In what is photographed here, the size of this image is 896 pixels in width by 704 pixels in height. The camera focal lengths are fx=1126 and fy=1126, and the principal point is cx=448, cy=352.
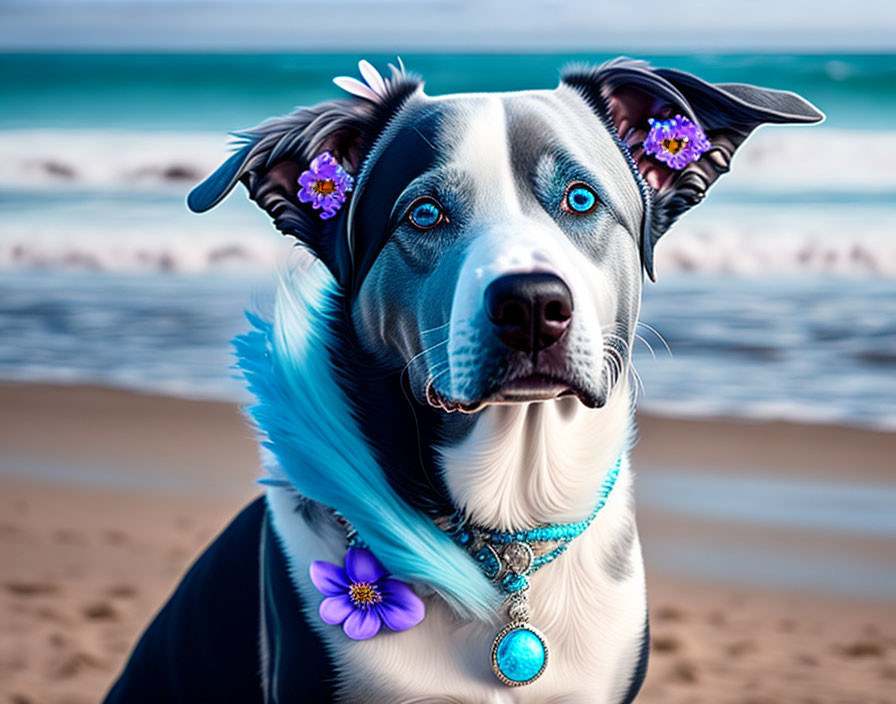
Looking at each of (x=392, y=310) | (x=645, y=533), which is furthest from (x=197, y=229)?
(x=392, y=310)

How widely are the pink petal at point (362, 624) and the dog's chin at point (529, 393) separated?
389 mm

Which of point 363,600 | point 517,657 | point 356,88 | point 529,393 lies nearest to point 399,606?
point 363,600

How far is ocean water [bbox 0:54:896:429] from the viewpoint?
538cm

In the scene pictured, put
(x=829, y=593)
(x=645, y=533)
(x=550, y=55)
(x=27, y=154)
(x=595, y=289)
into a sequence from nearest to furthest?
(x=595, y=289), (x=829, y=593), (x=645, y=533), (x=27, y=154), (x=550, y=55)

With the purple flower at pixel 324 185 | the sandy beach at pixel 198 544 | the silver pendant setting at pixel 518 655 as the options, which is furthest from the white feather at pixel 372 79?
the sandy beach at pixel 198 544

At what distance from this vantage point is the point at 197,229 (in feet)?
25.7

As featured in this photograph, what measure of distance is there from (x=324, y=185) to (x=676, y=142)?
0.62 meters

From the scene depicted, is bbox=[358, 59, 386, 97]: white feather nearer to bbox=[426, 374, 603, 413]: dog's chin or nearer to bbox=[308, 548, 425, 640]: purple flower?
bbox=[426, 374, 603, 413]: dog's chin

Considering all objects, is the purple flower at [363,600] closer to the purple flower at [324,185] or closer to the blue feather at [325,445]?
the blue feather at [325,445]

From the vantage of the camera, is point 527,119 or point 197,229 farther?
point 197,229

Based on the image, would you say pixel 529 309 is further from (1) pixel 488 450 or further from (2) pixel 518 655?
(2) pixel 518 655

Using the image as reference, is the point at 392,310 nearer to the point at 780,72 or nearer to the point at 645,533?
the point at 645,533

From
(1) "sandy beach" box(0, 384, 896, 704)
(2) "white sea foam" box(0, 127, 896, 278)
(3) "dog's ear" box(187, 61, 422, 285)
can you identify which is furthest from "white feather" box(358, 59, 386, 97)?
(2) "white sea foam" box(0, 127, 896, 278)

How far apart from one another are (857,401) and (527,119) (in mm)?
3593
